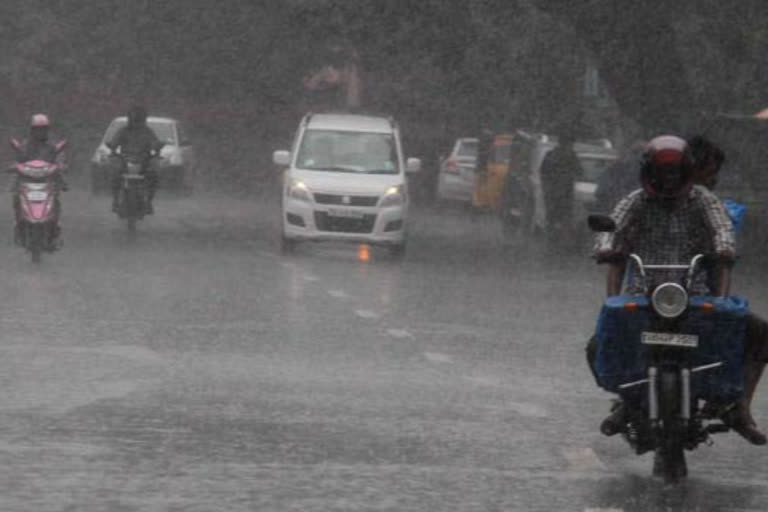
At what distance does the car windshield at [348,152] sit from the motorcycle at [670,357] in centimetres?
1935

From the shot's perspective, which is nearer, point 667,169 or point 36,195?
point 667,169

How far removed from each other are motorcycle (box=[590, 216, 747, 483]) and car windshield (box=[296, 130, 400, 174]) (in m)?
19.4

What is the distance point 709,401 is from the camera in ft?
32.3

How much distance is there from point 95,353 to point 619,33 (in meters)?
21.5

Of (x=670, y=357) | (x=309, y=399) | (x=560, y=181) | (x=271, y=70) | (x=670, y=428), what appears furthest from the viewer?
(x=271, y=70)

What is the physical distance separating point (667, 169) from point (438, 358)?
5.70 m

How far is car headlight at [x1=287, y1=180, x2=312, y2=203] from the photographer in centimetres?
2844

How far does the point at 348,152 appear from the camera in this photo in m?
29.6

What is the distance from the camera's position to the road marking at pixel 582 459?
10.2m

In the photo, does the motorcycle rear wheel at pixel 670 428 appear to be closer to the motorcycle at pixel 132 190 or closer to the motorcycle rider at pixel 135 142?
the motorcycle at pixel 132 190

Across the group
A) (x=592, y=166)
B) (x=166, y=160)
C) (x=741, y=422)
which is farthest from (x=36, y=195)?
(x=166, y=160)

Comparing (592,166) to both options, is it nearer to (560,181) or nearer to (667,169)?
(560,181)

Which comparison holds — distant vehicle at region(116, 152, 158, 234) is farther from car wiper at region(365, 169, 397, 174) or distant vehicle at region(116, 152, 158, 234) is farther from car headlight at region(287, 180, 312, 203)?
car wiper at region(365, 169, 397, 174)

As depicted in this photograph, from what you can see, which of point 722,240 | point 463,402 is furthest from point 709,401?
point 463,402
